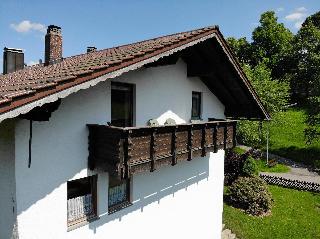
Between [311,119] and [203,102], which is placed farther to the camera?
[311,119]

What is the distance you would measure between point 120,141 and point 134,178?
2.71 meters

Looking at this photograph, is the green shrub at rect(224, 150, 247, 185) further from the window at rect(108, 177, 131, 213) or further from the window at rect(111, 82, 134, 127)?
the window at rect(111, 82, 134, 127)

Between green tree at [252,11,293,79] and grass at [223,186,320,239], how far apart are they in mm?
43320

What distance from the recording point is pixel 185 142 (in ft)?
32.7

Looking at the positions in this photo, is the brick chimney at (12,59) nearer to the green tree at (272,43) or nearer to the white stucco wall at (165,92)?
the white stucco wall at (165,92)

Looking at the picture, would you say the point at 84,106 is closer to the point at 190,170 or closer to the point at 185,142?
the point at 185,142

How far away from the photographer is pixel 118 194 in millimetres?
9383

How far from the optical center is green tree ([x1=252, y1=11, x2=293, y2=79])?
61250mm

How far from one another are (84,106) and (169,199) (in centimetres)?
521

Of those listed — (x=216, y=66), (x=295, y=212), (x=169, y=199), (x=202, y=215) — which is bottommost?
(x=295, y=212)

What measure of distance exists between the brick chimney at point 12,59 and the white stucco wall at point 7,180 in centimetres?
1151

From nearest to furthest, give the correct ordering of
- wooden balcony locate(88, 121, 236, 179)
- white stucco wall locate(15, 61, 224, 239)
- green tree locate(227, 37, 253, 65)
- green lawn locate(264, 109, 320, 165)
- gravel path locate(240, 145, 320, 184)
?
white stucco wall locate(15, 61, 224, 239), wooden balcony locate(88, 121, 236, 179), gravel path locate(240, 145, 320, 184), green lawn locate(264, 109, 320, 165), green tree locate(227, 37, 253, 65)

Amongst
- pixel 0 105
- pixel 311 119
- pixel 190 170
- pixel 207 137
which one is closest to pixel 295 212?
pixel 190 170

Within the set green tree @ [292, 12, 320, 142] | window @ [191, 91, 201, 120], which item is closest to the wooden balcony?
window @ [191, 91, 201, 120]
